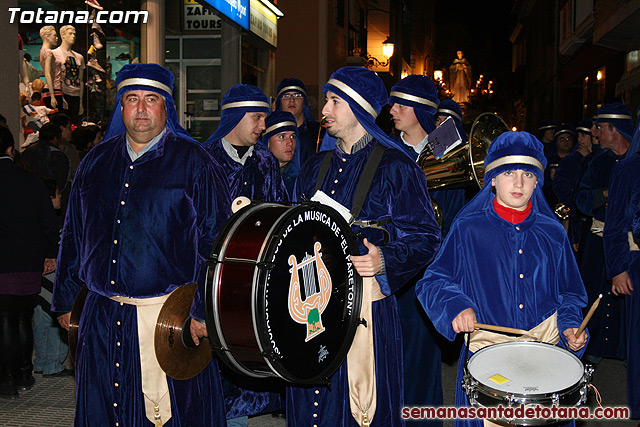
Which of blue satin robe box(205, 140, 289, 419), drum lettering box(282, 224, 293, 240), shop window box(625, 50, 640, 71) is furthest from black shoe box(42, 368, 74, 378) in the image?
shop window box(625, 50, 640, 71)

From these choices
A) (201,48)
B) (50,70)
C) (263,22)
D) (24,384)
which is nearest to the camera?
(24,384)

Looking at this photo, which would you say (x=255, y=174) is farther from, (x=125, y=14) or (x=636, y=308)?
(x=125, y=14)

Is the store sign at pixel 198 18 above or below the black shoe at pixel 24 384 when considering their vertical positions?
above

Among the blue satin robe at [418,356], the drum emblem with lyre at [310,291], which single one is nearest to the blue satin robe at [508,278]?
the drum emblem with lyre at [310,291]

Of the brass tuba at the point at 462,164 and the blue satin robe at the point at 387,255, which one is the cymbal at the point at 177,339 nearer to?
the blue satin robe at the point at 387,255

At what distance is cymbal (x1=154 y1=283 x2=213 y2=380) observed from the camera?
361 centimetres

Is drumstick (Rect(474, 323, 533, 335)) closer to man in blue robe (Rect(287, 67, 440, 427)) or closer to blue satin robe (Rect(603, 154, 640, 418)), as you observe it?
man in blue robe (Rect(287, 67, 440, 427))

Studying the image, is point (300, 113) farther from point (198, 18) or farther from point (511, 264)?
point (198, 18)

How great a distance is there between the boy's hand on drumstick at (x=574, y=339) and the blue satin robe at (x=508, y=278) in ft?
0.27

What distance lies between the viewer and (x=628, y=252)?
5.43 metres

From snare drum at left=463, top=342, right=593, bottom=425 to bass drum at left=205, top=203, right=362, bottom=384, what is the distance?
0.69 m

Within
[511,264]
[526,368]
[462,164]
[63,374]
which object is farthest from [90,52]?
[526,368]

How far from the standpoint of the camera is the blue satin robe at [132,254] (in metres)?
3.66

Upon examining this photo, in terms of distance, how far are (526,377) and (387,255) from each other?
3.02ft
